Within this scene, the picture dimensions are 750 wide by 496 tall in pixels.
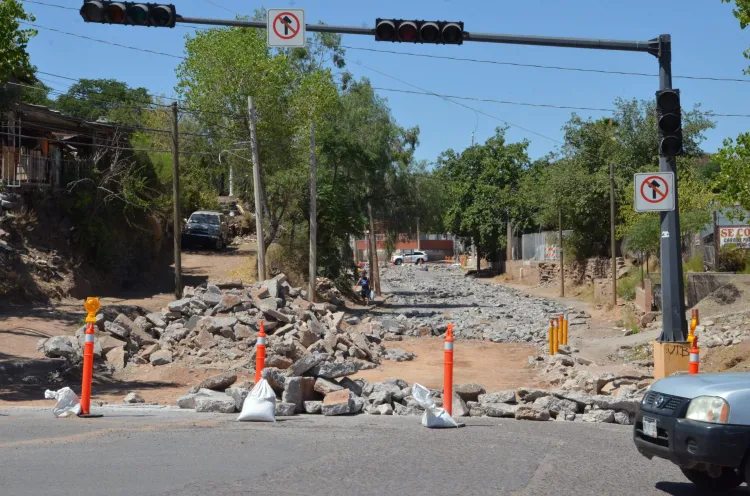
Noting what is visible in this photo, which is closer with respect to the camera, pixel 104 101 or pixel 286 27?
pixel 286 27

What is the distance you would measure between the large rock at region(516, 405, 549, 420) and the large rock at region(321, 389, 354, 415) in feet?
7.61

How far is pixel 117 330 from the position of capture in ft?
70.0

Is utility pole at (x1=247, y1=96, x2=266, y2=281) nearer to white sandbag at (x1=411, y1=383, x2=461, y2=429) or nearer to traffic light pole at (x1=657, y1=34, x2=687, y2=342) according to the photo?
traffic light pole at (x1=657, y1=34, x2=687, y2=342)

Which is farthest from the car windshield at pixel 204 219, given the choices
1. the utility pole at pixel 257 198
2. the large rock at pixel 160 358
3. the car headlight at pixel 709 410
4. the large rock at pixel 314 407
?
the car headlight at pixel 709 410

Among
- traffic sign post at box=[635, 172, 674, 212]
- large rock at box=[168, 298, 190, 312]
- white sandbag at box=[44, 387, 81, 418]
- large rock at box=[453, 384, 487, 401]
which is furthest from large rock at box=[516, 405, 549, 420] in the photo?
large rock at box=[168, 298, 190, 312]

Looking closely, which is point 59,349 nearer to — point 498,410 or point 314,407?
point 314,407

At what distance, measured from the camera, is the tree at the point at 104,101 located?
195ft

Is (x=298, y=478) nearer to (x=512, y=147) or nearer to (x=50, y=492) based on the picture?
(x=50, y=492)

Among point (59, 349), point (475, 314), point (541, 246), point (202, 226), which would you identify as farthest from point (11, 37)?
point (541, 246)

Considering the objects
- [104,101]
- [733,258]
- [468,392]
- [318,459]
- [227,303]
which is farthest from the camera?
[104,101]

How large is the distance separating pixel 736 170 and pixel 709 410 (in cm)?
1478

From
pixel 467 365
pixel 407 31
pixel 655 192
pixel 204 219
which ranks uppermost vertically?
pixel 407 31

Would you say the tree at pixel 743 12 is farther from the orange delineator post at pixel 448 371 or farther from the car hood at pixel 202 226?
the car hood at pixel 202 226

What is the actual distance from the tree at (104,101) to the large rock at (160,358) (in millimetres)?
38250
